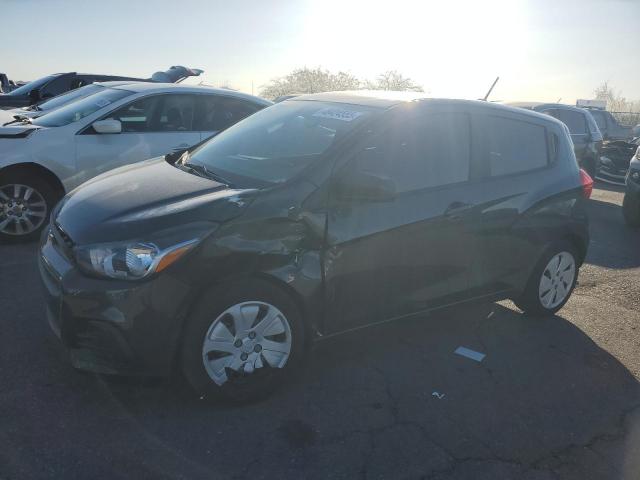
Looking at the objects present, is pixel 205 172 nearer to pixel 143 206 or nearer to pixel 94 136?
pixel 143 206

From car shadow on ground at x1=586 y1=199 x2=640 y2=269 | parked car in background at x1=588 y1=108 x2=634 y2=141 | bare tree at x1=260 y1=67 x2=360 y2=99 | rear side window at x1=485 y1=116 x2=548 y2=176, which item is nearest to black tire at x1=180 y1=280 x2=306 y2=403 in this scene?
rear side window at x1=485 y1=116 x2=548 y2=176

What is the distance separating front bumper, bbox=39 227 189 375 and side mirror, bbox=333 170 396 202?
1.07m

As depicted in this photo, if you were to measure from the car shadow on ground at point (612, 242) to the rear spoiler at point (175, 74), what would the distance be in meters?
8.51

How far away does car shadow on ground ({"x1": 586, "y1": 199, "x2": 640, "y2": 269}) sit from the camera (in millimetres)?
6990

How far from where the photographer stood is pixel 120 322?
296 cm

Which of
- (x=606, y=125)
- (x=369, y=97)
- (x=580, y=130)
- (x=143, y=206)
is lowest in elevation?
(x=606, y=125)

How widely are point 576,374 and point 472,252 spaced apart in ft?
3.56

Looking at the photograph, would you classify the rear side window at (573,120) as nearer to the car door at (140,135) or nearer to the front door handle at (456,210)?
the car door at (140,135)

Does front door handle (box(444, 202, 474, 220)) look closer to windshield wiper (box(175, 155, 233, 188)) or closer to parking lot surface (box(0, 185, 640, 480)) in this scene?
parking lot surface (box(0, 185, 640, 480))

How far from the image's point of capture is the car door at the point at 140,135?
6.27 meters

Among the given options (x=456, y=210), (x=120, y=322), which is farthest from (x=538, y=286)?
(x=120, y=322)

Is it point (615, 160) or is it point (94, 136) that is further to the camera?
point (615, 160)

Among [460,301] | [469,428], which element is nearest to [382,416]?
[469,428]

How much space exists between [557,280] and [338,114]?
234 cm
